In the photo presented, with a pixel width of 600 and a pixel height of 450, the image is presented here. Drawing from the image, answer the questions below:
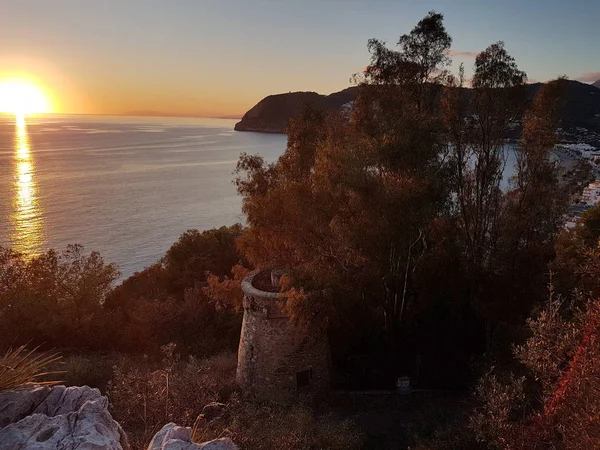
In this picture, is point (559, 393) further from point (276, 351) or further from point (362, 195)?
point (276, 351)

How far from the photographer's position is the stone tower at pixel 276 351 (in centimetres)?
1388

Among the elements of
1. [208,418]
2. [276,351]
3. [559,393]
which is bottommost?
[208,418]

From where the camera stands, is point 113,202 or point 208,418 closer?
point 208,418

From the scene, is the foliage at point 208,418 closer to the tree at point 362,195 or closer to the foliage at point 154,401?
the foliage at point 154,401

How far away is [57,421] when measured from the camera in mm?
5820

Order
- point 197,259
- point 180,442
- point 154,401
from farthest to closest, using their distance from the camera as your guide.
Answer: point 197,259
point 154,401
point 180,442

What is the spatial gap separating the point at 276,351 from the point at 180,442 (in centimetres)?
864

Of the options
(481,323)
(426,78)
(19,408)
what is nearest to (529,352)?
(19,408)

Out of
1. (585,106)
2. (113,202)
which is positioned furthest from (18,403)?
(585,106)

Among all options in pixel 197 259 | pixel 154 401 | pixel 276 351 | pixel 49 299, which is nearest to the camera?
pixel 154 401

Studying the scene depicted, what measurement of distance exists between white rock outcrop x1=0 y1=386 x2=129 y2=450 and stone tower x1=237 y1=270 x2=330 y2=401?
24.6 ft

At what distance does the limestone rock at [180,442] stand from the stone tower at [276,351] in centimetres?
759

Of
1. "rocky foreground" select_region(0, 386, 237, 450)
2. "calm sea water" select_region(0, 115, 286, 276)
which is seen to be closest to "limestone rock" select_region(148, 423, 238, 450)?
"rocky foreground" select_region(0, 386, 237, 450)

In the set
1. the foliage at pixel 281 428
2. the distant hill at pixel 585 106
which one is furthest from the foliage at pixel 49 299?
the distant hill at pixel 585 106
